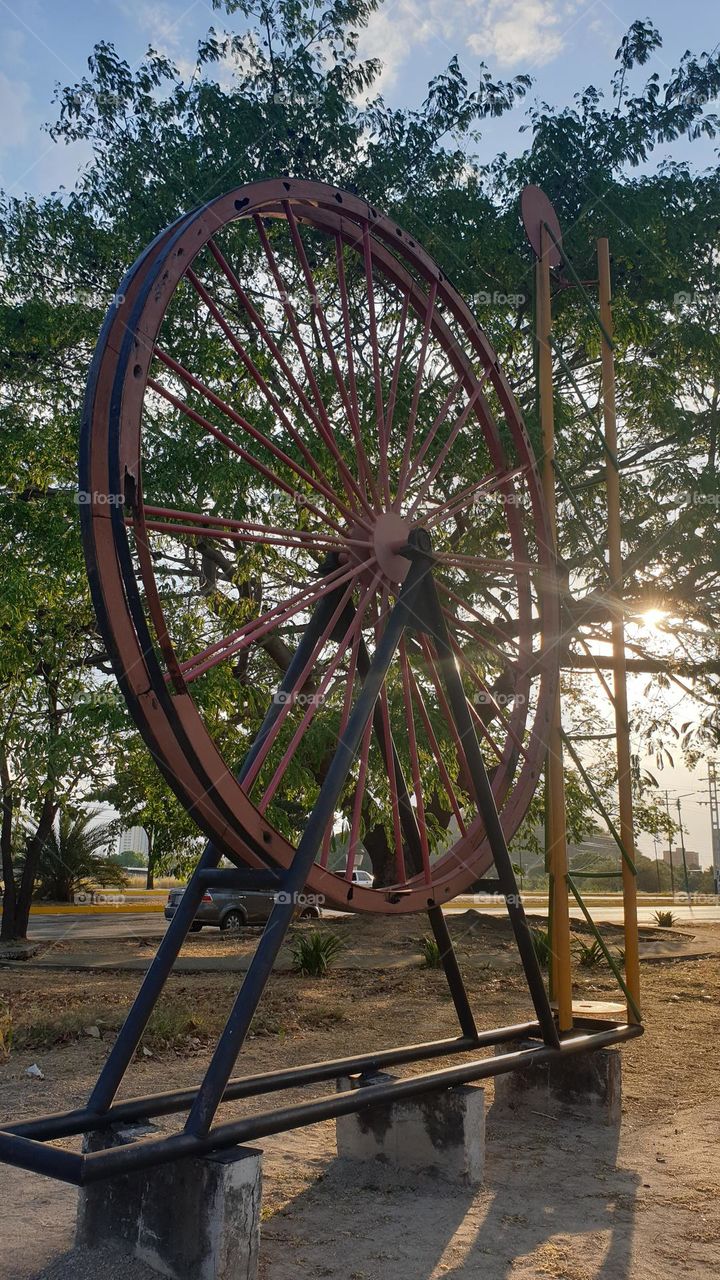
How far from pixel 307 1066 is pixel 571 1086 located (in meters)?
2.13

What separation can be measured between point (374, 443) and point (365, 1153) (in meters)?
7.07

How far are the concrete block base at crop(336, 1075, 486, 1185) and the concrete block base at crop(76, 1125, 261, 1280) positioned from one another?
134 cm

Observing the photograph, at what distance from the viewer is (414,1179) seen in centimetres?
483

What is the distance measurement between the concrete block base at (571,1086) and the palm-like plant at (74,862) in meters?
18.3

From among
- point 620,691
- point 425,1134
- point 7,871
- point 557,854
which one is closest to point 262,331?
point 620,691

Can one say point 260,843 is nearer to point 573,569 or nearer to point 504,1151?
point 504,1151

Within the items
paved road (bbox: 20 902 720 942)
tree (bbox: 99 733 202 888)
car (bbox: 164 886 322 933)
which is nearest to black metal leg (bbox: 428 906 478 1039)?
tree (bbox: 99 733 202 888)

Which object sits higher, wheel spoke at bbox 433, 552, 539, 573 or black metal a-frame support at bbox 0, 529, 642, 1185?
wheel spoke at bbox 433, 552, 539, 573

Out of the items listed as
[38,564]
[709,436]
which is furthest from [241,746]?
[709,436]

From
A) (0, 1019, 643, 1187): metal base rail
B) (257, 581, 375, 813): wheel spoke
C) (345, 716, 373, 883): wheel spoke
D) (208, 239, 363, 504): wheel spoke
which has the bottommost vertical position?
(0, 1019, 643, 1187): metal base rail

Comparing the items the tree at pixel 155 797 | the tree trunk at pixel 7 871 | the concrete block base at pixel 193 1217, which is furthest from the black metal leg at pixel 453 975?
the tree trunk at pixel 7 871

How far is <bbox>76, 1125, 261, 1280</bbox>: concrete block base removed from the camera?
349cm

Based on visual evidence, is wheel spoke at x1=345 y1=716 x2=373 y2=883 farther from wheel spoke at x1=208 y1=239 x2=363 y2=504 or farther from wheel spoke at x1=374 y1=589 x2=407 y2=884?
wheel spoke at x1=208 y1=239 x2=363 y2=504

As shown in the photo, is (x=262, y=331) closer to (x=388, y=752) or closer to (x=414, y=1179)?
(x=388, y=752)
